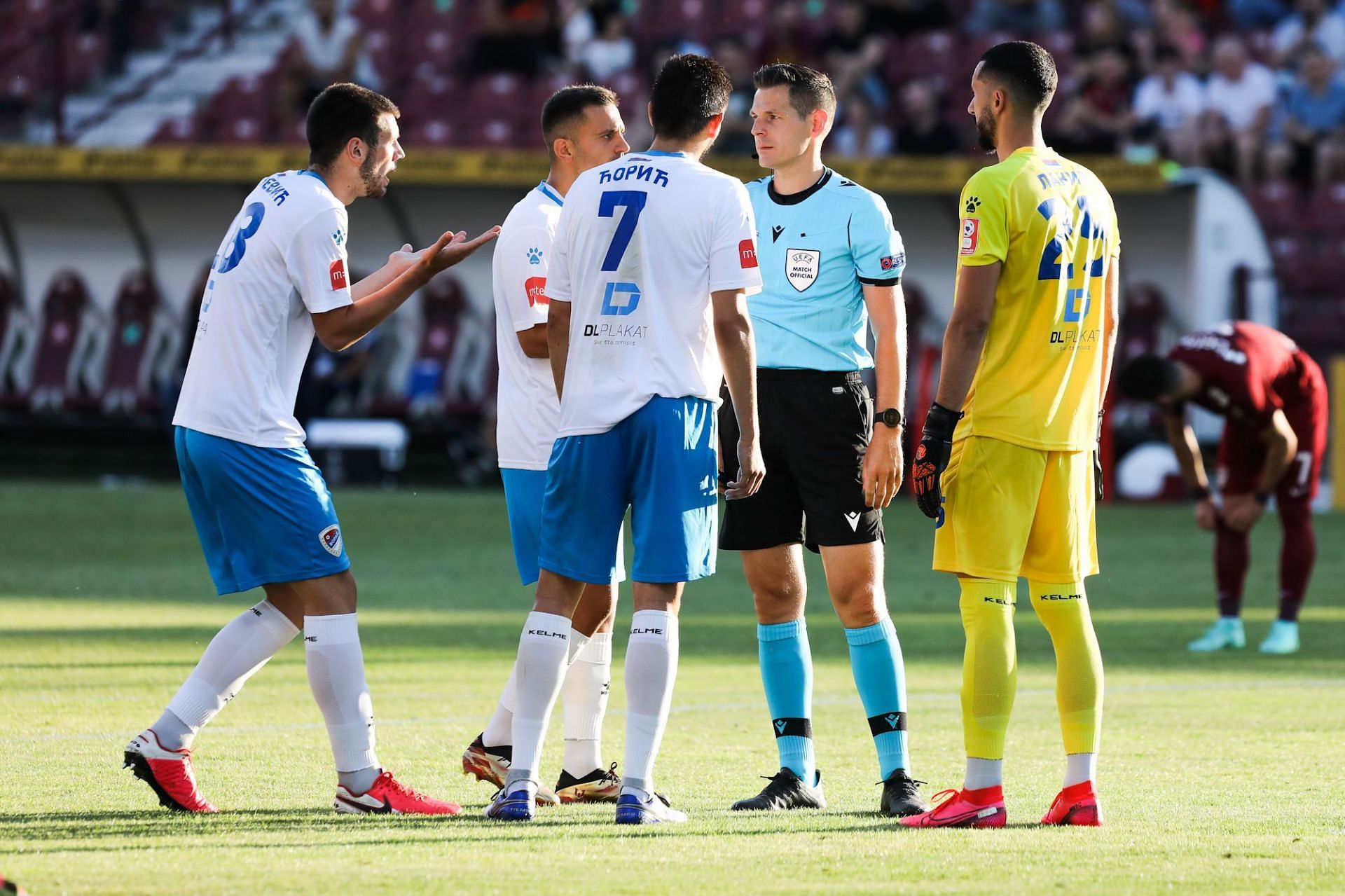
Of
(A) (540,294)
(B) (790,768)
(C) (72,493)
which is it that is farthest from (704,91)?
(C) (72,493)

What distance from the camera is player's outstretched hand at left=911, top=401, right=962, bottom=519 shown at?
530cm

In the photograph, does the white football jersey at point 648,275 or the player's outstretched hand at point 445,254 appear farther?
the player's outstretched hand at point 445,254

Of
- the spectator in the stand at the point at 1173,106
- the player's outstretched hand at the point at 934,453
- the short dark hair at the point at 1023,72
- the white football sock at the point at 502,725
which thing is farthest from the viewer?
the spectator in the stand at the point at 1173,106

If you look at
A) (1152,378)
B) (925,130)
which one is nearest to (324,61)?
(925,130)

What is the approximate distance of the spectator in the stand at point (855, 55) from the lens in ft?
72.2

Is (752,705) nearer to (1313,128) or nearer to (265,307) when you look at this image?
(265,307)

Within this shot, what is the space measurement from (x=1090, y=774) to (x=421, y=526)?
1221 cm

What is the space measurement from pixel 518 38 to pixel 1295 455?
15268 mm

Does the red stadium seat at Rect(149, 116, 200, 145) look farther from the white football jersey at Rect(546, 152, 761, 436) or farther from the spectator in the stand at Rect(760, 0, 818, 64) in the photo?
the white football jersey at Rect(546, 152, 761, 436)

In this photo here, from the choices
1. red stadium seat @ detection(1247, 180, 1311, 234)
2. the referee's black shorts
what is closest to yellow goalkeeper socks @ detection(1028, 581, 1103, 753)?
the referee's black shorts

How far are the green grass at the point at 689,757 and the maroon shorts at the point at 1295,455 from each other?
84cm

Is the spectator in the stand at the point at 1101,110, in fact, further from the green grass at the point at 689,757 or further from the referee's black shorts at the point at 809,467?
the referee's black shorts at the point at 809,467

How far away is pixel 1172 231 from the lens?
69.2ft

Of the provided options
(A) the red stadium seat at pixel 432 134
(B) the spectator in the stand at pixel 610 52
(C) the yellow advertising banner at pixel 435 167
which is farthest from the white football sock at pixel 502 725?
(B) the spectator in the stand at pixel 610 52
